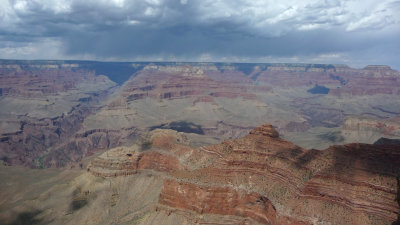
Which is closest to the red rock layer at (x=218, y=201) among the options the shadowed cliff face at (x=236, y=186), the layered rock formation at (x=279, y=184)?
the layered rock formation at (x=279, y=184)

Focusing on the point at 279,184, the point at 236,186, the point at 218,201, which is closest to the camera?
the point at 279,184

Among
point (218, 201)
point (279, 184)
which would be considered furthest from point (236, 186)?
point (279, 184)

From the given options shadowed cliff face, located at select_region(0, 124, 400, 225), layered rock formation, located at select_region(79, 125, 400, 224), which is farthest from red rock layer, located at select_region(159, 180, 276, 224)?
shadowed cliff face, located at select_region(0, 124, 400, 225)

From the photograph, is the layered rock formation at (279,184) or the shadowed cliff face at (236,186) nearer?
the layered rock formation at (279,184)

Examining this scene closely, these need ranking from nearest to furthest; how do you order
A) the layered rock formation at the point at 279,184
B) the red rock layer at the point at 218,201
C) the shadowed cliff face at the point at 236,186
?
the layered rock formation at the point at 279,184, the shadowed cliff face at the point at 236,186, the red rock layer at the point at 218,201

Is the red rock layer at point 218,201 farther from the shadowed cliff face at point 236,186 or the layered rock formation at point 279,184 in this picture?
the shadowed cliff face at point 236,186

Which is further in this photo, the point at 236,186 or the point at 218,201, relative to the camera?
the point at 218,201

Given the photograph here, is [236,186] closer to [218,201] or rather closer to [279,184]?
[218,201]

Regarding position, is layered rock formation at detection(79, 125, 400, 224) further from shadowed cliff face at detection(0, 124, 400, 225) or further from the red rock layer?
shadowed cliff face at detection(0, 124, 400, 225)

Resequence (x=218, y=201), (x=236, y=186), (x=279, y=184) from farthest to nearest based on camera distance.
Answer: (x=218, y=201) → (x=236, y=186) → (x=279, y=184)

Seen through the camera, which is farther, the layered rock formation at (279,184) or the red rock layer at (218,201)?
the red rock layer at (218,201)

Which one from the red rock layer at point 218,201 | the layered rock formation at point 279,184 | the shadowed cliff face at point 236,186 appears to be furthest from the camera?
the red rock layer at point 218,201

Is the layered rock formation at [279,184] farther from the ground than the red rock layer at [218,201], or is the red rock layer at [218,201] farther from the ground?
the layered rock formation at [279,184]
